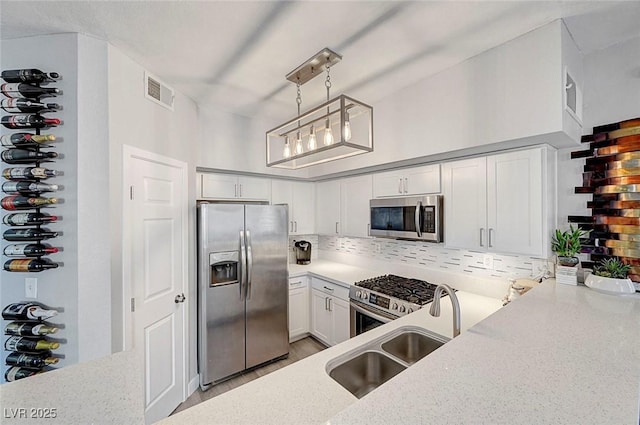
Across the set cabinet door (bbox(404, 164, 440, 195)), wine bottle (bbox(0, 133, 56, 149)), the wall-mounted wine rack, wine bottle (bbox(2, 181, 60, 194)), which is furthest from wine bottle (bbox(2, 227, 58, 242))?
cabinet door (bbox(404, 164, 440, 195))

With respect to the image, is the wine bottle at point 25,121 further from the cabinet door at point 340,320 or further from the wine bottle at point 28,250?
the cabinet door at point 340,320

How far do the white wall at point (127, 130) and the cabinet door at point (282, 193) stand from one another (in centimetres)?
128

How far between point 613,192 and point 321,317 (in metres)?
2.79

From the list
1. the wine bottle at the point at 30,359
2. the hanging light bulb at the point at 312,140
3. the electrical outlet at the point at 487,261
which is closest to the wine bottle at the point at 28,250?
the wine bottle at the point at 30,359

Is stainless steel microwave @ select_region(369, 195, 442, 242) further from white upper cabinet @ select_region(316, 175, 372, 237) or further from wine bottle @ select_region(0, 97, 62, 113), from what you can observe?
wine bottle @ select_region(0, 97, 62, 113)

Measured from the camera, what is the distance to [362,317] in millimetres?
2623

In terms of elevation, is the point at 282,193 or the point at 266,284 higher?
the point at 282,193

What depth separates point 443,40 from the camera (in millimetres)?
1679

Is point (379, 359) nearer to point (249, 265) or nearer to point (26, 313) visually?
point (249, 265)

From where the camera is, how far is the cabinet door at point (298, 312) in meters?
3.21

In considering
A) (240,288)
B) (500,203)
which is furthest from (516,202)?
(240,288)

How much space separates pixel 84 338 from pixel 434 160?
286 centimetres

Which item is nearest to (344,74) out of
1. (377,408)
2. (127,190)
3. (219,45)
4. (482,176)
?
(219,45)

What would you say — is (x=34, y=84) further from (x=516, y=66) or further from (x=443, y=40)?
(x=516, y=66)
